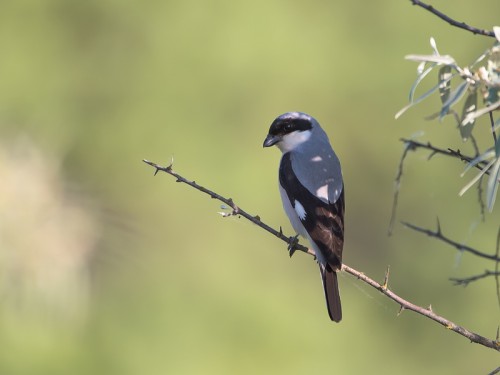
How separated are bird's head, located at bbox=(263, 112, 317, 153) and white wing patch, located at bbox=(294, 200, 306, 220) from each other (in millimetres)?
393

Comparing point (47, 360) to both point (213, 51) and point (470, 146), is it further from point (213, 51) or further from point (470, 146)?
point (470, 146)

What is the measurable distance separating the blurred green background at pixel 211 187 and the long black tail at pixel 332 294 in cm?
243

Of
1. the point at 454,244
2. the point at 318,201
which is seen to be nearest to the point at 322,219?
the point at 318,201

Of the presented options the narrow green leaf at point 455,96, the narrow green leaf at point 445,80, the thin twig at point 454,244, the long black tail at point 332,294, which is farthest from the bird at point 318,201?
the narrow green leaf at point 455,96

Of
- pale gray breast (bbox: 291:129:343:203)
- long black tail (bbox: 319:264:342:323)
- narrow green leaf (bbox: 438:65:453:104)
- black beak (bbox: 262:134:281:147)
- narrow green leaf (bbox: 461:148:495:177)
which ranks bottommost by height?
narrow green leaf (bbox: 461:148:495:177)

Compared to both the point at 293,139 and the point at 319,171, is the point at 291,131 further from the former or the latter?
the point at 319,171

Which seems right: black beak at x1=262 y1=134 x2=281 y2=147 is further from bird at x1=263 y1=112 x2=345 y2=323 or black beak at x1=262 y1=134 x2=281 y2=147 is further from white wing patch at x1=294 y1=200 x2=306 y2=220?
white wing patch at x1=294 y1=200 x2=306 y2=220

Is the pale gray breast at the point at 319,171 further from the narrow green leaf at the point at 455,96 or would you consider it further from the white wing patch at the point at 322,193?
the narrow green leaf at the point at 455,96

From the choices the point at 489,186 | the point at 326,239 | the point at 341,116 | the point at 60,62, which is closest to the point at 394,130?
the point at 341,116

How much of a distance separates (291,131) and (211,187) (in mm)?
1824

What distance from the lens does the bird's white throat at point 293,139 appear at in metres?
3.70

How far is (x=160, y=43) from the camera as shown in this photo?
6105 mm

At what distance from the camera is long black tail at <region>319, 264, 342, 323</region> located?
3.12 metres

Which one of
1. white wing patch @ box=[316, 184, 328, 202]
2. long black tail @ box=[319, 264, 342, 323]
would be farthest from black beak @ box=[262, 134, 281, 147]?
long black tail @ box=[319, 264, 342, 323]
